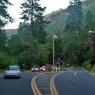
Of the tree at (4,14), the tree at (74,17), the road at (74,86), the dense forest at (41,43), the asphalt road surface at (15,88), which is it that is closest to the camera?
the asphalt road surface at (15,88)

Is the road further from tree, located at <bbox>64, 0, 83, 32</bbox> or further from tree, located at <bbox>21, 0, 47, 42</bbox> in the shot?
tree, located at <bbox>64, 0, 83, 32</bbox>

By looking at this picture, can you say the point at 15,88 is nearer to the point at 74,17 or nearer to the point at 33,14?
the point at 33,14

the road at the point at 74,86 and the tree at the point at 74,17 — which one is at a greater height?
the tree at the point at 74,17

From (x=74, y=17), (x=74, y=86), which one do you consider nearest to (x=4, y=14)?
(x=74, y=86)

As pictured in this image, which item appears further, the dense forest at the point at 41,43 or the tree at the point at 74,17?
the tree at the point at 74,17

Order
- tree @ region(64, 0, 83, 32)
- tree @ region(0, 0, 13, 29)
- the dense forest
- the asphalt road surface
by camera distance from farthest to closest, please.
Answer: tree @ region(64, 0, 83, 32) < the dense forest < tree @ region(0, 0, 13, 29) < the asphalt road surface

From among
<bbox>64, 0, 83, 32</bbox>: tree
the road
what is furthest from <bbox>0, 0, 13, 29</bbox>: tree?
<bbox>64, 0, 83, 32</bbox>: tree

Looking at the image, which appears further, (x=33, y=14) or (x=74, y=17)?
(x=74, y=17)

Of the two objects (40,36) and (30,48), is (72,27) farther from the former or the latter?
(30,48)

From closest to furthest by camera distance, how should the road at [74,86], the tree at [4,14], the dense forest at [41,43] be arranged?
the road at [74,86] → the tree at [4,14] → the dense forest at [41,43]

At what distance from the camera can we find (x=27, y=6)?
432 feet

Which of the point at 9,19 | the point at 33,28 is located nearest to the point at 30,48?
the point at 33,28

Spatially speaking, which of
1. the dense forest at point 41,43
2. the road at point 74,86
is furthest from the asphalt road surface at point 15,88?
the dense forest at point 41,43

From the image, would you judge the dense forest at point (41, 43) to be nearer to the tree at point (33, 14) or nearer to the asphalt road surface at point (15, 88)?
the tree at point (33, 14)
